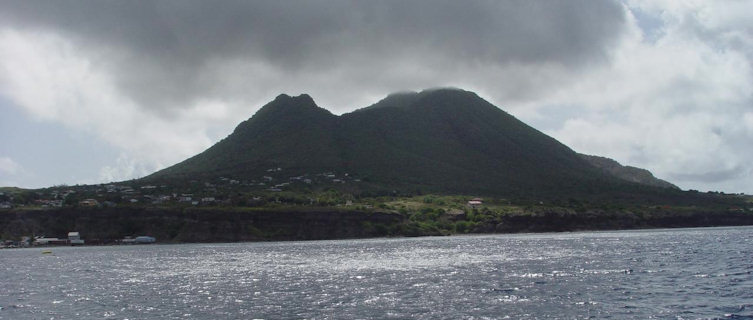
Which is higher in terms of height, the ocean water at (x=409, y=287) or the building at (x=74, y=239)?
the building at (x=74, y=239)

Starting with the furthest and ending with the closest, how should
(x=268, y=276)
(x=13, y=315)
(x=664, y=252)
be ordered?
1. (x=664, y=252)
2. (x=268, y=276)
3. (x=13, y=315)

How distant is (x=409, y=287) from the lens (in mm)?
71938

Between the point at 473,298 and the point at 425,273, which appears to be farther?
the point at 425,273

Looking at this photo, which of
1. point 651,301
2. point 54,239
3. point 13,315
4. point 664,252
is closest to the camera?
point 651,301

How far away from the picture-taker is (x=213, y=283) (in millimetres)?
83000

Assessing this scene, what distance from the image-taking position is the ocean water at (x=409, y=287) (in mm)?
55500

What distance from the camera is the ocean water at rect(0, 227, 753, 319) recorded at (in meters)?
55.5

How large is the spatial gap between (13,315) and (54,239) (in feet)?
483

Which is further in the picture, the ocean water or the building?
the building

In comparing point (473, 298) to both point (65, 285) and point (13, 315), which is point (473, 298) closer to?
point (13, 315)

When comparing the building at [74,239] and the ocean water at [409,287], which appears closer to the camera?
the ocean water at [409,287]

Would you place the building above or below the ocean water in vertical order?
above

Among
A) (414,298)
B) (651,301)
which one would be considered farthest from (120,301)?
(651,301)

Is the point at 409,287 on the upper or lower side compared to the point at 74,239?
lower
